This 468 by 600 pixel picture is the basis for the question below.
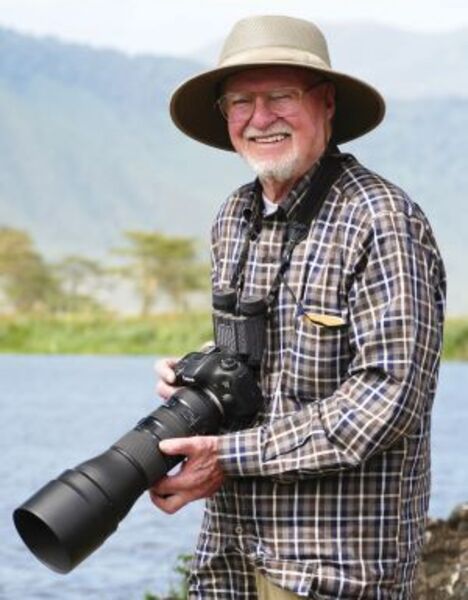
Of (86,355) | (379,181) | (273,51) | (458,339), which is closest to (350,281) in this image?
(379,181)

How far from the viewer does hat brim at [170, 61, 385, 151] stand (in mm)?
2553

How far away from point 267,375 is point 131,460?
27 centimetres

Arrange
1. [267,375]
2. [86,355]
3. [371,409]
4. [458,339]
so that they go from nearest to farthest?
[371,409]
[267,375]
[458,339]
[86,355]

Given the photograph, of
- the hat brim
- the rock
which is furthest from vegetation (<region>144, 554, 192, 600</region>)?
the hat brim

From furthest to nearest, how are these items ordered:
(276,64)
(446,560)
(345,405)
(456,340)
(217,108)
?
(456,340) < (446,560) < (217,108) < (276,64) < (345,405)

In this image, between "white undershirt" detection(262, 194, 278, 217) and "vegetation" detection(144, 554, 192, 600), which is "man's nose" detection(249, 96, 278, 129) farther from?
"vegetation" detection(144, 554, 192, 600)

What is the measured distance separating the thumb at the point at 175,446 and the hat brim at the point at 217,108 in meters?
0.62

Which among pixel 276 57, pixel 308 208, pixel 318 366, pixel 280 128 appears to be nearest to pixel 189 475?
pixel 318 366

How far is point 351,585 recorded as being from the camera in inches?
95.3

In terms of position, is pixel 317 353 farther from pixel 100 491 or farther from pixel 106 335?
pixel 106 335

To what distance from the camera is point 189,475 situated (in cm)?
242

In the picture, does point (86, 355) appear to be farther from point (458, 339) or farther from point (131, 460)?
point (131, 460)

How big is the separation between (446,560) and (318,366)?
82.1 inches

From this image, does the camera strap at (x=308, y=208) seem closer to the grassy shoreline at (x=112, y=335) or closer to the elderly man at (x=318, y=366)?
the elderly man at (x=318, y=366)
